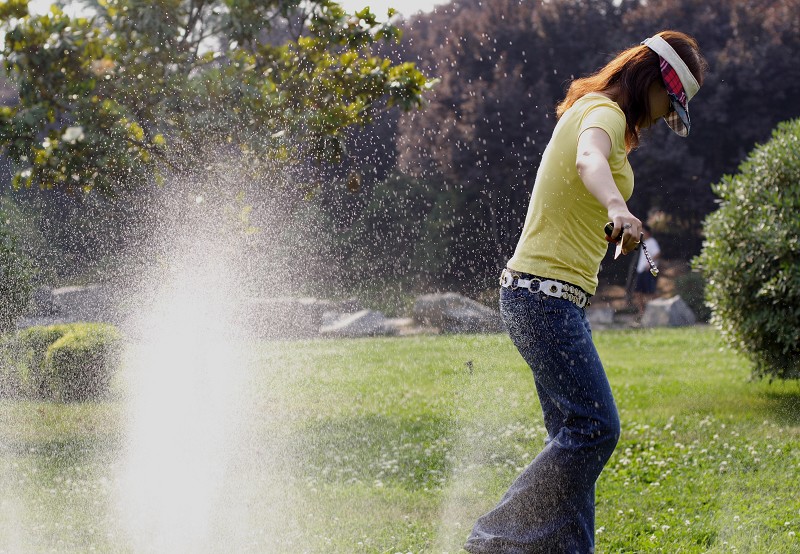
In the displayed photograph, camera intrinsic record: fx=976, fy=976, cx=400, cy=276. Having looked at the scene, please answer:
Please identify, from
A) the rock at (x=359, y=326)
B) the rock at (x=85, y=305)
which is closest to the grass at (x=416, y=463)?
the rock at (x=359, y=326)

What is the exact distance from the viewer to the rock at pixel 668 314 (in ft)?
58.2

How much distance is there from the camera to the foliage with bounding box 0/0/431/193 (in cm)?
816

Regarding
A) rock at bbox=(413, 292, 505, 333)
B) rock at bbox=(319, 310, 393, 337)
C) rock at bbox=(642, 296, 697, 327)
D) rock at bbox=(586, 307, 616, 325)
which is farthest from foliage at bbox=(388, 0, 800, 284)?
rock at bbox=(319, 310, 393, 337)

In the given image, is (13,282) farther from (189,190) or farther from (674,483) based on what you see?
(674,483)

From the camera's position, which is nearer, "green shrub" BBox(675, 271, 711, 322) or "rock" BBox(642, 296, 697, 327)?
"rock" BBox(642, 296, 697, 327)

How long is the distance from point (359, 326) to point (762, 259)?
9.40 metres

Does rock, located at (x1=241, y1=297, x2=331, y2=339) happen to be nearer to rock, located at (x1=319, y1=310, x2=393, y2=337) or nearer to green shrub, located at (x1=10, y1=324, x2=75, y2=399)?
rock, located at (x1=319, y1=310, x2=393, y2=337)

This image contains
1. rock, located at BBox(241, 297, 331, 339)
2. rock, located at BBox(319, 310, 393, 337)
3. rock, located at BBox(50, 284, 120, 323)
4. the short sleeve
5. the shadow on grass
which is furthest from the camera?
rock, located at BBox(50, 284, 120, 323)

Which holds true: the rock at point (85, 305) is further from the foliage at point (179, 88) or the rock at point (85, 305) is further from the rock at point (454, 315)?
the foliage at point (179, 88)

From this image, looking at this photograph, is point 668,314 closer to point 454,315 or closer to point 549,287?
point 454,315

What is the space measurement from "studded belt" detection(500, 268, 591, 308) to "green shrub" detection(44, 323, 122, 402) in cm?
689

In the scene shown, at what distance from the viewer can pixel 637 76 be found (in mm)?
3250

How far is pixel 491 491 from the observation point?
5211 mm

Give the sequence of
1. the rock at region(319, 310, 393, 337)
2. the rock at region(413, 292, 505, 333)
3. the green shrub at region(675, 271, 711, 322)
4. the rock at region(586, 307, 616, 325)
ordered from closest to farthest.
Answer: the rock at region(319, 310, 393, 337)
the rock at region(413, 292, 505, 333)
the rock at region(586, 307, 616, 325)
the green shrub at region(675, 271, 711, 322)
